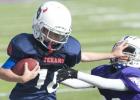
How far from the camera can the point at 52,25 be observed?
505 centimetres

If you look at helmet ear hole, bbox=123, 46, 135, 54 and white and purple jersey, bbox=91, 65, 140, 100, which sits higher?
helmet ear hole, bbox=123, 46, 135, 54

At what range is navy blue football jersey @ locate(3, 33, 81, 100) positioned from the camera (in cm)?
515

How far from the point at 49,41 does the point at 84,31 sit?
21.6 feet

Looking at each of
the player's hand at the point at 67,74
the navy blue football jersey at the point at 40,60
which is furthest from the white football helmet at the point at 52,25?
the player's hand at the point at 67,74

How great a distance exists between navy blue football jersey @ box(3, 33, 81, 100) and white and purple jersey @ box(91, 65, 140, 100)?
13.3 inches

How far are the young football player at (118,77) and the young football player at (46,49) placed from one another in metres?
0.09

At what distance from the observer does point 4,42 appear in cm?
1050

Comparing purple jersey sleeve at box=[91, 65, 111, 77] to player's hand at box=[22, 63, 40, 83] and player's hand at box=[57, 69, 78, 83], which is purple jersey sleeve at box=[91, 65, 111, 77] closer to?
→ player's hand at box=[57, 69, 78, 83]

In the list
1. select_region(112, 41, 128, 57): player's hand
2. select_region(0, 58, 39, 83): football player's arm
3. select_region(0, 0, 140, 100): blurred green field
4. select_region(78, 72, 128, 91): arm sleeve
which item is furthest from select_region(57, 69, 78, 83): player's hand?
select_region(0, 0, 140, 100): blurred green field

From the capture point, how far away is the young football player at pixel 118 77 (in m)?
5.20

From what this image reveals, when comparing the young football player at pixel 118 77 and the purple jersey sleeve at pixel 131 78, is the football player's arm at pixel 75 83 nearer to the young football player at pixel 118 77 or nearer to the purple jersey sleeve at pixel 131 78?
the young football player at pixel 118 77

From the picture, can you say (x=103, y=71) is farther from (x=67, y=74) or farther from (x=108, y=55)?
(x=67, y=74)

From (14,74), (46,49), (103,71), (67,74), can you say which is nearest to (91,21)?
(103,71)

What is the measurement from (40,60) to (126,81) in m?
0.79
